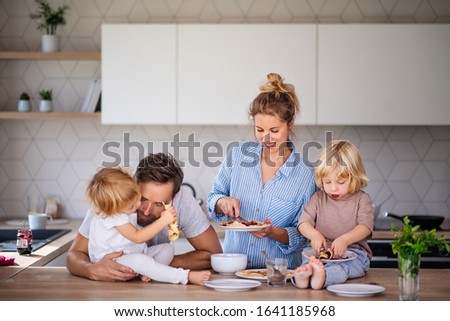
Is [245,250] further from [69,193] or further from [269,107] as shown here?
[69,193]

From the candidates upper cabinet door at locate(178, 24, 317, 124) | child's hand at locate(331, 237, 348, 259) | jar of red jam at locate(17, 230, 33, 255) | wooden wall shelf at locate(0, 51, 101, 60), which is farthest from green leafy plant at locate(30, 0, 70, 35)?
child's hand at locate(331, 237, 348, 259)

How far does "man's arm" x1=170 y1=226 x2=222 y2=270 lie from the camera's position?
2869mm

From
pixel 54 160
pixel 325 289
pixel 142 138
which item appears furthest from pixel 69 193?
pixel 325 289

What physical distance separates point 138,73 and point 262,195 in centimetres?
174

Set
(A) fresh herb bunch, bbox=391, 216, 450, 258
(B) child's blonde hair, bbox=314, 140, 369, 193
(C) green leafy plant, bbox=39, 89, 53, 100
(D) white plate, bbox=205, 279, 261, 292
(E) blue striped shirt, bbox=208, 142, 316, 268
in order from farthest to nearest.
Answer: (C) green leafy plant, bbox=39, 89, 53, 100
(E) blue striped shirt, bbox=208, 142, 316, 268
(B) child's blonde hair, bbox=314, 140, 369, 193
(D) white plate, bbox=205, 279, 261, 292
(A) fresh herb bunch, bbox=391, 216, 450, 258

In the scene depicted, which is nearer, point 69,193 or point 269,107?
point 269,107

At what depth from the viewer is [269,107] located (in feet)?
9.77

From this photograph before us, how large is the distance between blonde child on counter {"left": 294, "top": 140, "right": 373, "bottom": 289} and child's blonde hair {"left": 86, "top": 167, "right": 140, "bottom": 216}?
2.22 ft

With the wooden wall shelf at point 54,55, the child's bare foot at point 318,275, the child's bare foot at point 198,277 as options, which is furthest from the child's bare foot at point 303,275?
the wooden wall shelf at point 54,55

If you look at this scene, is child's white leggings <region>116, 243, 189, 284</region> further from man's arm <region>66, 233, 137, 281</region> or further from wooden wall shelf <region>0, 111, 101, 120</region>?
wooden wall shelf <region>0, 111, 101, 120</region>

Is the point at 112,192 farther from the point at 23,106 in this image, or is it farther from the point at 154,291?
the point at 23,106

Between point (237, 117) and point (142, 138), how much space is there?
31.4 inches

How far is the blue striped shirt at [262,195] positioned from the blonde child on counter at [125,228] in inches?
22.0
